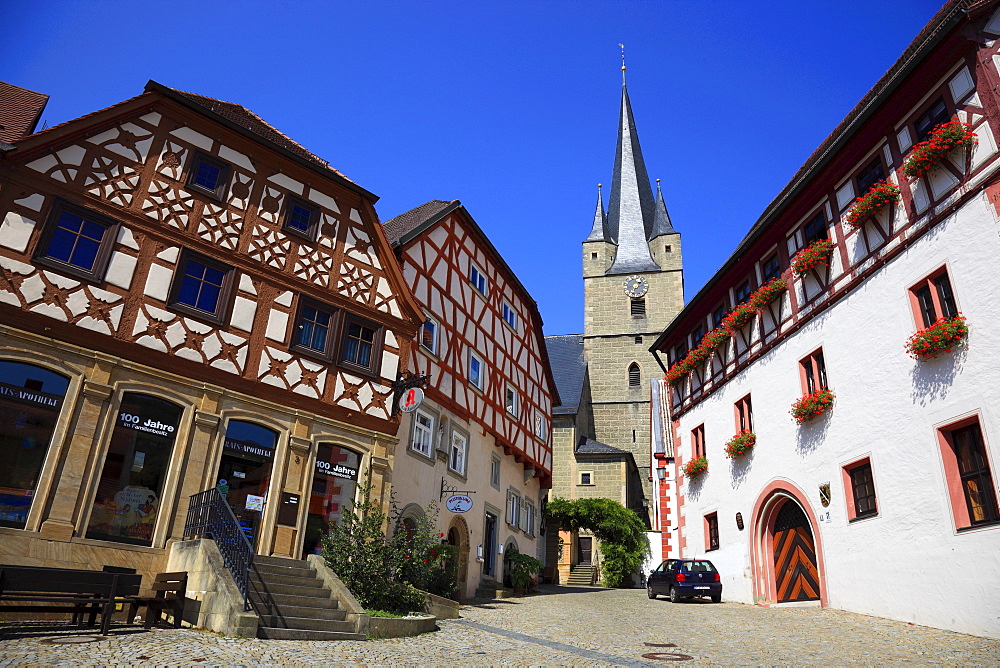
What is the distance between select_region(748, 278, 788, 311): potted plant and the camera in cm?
1805

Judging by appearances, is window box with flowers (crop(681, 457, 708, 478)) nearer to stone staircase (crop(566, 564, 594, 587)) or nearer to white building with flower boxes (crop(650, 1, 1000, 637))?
white building with flower boxes (crop(650, 1, 1000, 637))

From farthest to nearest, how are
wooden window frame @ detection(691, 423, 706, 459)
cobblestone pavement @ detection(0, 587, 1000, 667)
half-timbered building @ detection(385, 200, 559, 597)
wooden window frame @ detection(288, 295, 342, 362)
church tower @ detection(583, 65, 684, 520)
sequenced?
church tower @ detection(583, 65, 684, 520)
wooden window frame @ detection(691, 423, 706, 459)
half-timbered building @ detection(385, 200, 559, 597)
wooden window frame @ detection(288, 295, 342, 362)
cobblestone pavement @ detection(0, 587, 1000, 667)

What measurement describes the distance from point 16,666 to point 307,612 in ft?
14.9

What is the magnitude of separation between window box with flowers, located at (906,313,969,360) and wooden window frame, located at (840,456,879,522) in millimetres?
2597

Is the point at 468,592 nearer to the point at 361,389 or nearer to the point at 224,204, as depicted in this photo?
the point at 361,389

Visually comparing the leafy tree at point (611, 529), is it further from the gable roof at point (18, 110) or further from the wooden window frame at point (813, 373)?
the gable roof at point (18, 110)

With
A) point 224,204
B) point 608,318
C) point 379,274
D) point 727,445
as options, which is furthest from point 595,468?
point 224,204

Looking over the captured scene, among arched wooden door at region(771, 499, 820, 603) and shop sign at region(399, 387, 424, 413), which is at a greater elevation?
shop sign at region(399, 387, 424, 413)

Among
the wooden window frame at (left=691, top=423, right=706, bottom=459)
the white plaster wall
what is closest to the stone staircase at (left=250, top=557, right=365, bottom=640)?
the white plaster wall

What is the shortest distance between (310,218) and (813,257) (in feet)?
36.8

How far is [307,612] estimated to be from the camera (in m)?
10.7

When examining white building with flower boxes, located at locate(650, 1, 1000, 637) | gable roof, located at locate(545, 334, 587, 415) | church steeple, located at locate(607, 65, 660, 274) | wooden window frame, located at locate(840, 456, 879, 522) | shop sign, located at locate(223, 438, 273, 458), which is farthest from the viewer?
church steeple, located at locate(607, 65, 660, 274)

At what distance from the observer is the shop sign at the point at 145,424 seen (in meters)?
11.9

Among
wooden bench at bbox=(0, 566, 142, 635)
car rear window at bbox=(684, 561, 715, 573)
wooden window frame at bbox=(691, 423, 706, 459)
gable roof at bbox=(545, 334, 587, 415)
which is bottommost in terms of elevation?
wooden bench at bbox=(0, 566, 142, 635)
